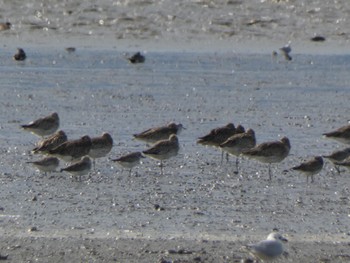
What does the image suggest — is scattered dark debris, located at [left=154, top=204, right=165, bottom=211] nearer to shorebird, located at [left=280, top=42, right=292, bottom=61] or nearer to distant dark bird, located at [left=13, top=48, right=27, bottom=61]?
distant dark bird, located at [left=13, top=48, right=27, bottom=61]

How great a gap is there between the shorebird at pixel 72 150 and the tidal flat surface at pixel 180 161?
347mm

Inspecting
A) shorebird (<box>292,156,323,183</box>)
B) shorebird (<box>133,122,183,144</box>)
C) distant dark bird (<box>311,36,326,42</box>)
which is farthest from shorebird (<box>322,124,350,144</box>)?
distant dark bird (<box>311,36,326,42</box>)

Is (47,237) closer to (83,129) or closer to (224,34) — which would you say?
(83,129)

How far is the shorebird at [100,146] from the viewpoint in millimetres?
15664

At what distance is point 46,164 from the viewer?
48.8 ft

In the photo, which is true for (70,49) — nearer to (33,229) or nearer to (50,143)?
(50,143)

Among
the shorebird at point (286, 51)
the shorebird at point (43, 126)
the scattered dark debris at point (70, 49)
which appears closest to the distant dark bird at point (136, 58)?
the scattered dark debris at point (70, 49)

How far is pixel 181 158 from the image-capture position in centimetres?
1639

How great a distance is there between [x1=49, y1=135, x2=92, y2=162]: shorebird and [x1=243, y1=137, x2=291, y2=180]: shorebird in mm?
2073

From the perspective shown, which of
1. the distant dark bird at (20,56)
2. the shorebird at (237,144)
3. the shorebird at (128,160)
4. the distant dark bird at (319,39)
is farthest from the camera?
the distant dark bird at (319,39)

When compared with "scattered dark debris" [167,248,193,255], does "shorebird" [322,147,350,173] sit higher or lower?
lower

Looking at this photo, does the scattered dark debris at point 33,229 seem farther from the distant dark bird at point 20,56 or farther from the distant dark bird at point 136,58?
the distant dark bird at point 20,56

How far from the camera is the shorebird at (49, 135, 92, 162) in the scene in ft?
51.3

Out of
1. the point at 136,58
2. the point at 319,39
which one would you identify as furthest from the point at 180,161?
the point at 319,39
